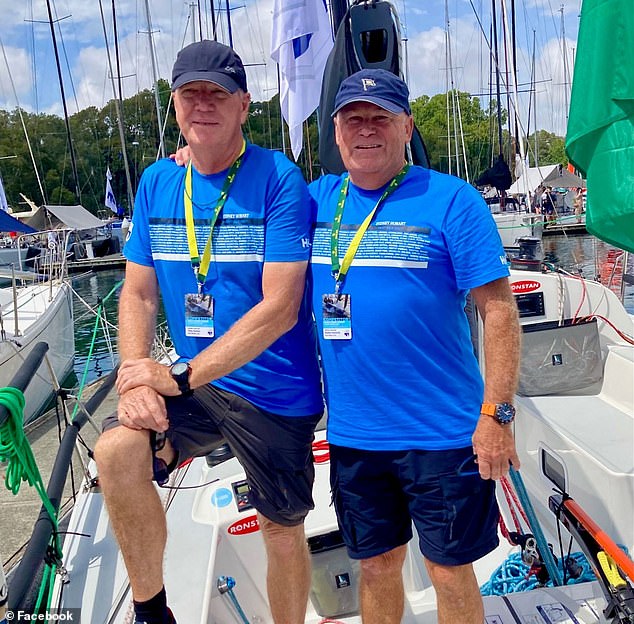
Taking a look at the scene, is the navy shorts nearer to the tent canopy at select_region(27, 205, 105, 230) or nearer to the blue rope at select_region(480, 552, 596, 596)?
the blue rope at select_region(480, 552, 596, 596)

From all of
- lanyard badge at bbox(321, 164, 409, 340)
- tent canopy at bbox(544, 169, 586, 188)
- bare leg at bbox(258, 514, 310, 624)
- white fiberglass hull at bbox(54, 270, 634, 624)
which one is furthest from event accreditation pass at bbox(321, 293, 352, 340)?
tent canopy at bbox(544, 169, 586, 188)

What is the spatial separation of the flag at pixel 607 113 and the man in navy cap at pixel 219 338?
895mm

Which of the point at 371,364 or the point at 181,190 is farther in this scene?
the point at 181,190

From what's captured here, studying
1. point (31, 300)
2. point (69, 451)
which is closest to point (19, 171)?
point (31, 300)

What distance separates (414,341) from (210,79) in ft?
3.52

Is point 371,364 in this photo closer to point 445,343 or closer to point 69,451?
point 445,343

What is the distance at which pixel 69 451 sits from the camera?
313 cm

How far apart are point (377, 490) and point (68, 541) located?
1630mm

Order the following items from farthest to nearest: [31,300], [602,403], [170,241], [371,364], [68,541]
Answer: [31,300] < [602,403] < [68,541] < [170,241] < [371,364]

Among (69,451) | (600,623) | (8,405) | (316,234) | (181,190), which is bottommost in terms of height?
(600,623)

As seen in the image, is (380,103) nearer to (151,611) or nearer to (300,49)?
(151,611)

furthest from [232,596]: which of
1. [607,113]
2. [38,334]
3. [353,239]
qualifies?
[38,334]

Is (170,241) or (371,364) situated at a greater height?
(170,241)

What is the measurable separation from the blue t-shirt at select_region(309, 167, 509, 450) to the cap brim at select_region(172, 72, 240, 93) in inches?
21.3
